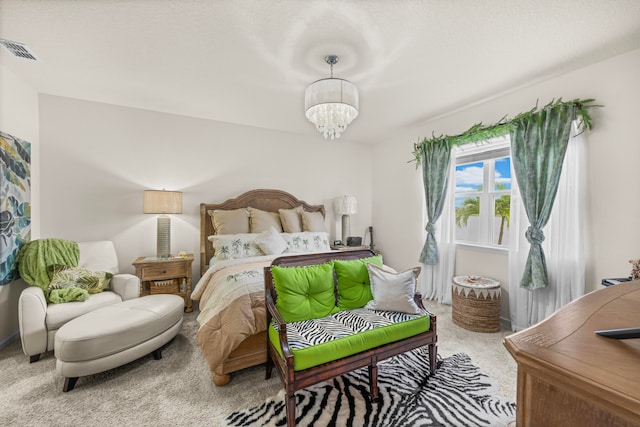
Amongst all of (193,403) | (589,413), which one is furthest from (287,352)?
(589,413)

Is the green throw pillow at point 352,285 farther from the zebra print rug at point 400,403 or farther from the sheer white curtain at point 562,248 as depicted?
the sheer white curtain at point 562,248

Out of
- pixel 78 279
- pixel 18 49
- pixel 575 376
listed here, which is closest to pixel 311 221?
pixel 78 279

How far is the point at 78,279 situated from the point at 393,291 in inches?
119

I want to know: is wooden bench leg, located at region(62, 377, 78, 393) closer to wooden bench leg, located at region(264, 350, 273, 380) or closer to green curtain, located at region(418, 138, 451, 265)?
wooden bench leg, located at region(264, 350, 273, 380)

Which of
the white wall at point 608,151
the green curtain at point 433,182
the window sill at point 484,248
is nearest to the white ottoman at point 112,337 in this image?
the green curtain at point 433,182

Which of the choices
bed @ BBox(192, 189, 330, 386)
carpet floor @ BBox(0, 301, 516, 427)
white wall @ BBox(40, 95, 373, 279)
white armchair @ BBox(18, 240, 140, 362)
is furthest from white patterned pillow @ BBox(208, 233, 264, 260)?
carpet floor @ BBox(0, 301, 516, 427)

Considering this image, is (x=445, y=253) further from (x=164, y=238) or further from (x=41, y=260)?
(x=41, y=260)

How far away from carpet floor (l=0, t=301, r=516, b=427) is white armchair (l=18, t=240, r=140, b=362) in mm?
197

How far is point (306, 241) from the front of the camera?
3.59 meters

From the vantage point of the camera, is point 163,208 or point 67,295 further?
point 163,208

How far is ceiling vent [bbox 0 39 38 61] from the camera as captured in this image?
2.07 meters

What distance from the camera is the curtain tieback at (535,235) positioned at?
2602mm

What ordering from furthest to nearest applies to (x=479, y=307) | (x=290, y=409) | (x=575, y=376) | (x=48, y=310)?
(x=479, y=307) → (x=48, y=310) → (x=290, y=409) → (x=575, y=376)

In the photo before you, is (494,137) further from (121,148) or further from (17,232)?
(17,232)
